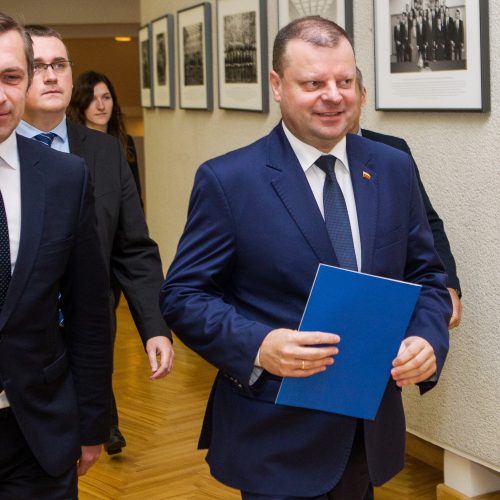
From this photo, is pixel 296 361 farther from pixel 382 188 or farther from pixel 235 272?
pixel 382 188

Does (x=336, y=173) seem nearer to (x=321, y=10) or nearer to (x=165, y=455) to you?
(x=321, y=10)

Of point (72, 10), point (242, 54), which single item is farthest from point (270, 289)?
point (72, 10)

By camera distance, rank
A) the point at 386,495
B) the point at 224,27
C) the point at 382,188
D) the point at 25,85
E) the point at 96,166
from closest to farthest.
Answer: the point at 25,85 → the point at 382,188 → the point at 96,166 → the point at 386,495 → the point at 224,27

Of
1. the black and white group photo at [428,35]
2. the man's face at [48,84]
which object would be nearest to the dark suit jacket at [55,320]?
the man's face at [48,84]

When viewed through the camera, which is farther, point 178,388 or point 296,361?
point 178,388

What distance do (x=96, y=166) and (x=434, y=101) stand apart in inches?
62.8

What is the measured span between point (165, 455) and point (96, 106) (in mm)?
2745

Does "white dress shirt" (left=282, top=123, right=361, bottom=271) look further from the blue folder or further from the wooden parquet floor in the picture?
the wooden parquet floor

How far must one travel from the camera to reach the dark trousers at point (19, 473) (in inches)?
89.3

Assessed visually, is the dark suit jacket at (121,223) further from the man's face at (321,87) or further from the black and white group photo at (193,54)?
the black and white group photo at (193,54)

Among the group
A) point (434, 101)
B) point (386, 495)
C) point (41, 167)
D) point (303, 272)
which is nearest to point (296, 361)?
point (303, 272)

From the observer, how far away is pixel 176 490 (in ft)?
15.4

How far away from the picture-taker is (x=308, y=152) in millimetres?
2354

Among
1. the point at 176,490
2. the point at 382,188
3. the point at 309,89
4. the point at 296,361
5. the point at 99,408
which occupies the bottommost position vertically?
the point at 176,490
